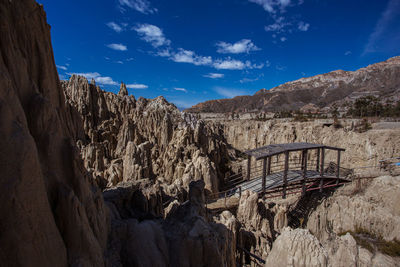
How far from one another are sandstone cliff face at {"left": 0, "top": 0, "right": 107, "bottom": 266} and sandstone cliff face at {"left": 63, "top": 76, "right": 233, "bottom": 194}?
8.20 metres

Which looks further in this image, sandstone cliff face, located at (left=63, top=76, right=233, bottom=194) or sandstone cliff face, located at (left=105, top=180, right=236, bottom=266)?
sandstone cliff face, located at (left=63, top=76, right=233, bottom=194)

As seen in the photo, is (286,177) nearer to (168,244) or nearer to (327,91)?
(168,244)

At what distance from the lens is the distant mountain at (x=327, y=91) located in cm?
11619

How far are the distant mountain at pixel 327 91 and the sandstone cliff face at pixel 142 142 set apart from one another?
99.1 meters

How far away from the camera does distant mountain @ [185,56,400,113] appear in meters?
116

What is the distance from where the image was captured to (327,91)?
458 feet

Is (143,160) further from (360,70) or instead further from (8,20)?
(360,70)

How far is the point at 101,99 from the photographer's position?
1407 inches

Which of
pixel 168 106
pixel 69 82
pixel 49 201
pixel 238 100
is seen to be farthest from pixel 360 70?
pixel 49 201

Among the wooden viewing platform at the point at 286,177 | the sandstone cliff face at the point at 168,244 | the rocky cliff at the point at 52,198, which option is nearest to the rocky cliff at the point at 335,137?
the wooden viewing platform at the point at 286,177

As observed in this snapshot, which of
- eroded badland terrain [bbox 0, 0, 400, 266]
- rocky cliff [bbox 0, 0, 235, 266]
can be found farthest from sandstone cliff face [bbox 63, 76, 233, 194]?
rocky cliff [bbox 0, 0, 235, 266]

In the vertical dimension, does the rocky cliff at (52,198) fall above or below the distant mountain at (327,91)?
below

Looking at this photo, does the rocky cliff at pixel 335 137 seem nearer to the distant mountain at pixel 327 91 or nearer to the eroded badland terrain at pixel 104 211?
the eroded badland terrain at pixel 104 211

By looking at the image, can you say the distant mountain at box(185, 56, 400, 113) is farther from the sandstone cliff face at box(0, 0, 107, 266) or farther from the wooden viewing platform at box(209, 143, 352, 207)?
the sandstone cliff face at box(0, 0, 107, 266)
